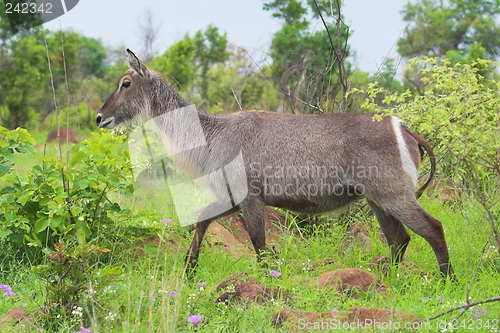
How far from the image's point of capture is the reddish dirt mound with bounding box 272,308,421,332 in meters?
3.15

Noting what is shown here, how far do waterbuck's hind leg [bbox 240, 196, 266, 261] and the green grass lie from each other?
140 millimetres

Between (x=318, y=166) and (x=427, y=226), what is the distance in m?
0.88

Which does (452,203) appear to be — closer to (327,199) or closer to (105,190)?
(327,199)

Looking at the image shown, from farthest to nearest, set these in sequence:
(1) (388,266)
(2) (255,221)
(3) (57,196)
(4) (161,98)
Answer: (4) (161,98), (2) (255,221), (1) (388,266), (3) (57,196)

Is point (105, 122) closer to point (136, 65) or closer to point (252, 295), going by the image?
point (136, 65)

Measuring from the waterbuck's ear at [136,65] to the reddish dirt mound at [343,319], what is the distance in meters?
2.57

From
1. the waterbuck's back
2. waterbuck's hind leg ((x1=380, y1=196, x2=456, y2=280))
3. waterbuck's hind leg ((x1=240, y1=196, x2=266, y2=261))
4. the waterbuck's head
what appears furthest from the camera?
the waterbuck's head

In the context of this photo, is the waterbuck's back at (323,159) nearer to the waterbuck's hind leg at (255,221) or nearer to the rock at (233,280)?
the waterbuck's hind leg at (255,221)

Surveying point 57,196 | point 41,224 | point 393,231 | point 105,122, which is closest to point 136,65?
point 105,122

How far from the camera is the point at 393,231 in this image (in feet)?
15.4

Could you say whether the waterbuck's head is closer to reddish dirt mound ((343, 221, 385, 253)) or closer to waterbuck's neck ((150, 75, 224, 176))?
waterbuck's neck ((150, 75, 224, 176))

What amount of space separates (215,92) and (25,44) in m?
5.90

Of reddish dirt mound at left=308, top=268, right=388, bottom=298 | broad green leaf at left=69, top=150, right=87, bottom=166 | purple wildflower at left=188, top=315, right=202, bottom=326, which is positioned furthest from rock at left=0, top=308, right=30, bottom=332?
reddish dirt mound at left=308, top=268, right=388, bottom=298

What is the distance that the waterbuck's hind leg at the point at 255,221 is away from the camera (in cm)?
459
